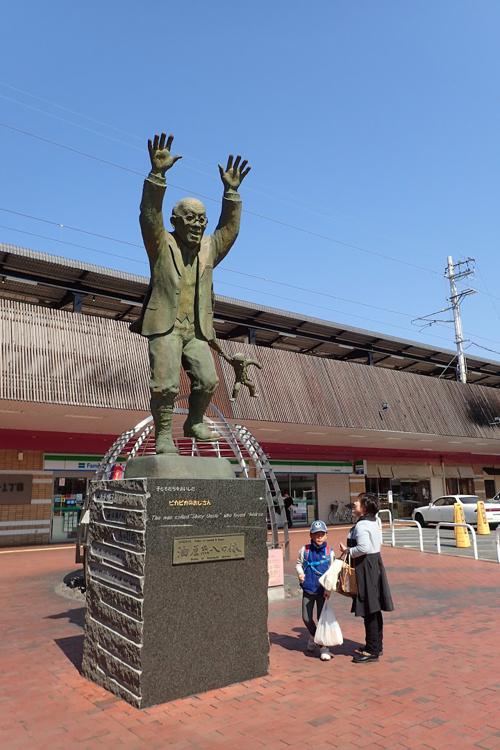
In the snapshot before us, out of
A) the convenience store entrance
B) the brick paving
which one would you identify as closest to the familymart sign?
the convenience store entrance

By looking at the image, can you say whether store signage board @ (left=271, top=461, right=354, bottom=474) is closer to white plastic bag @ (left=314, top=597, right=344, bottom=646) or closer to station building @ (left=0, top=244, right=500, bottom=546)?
station building @ (left=0, top=244, right=500, bottom=546)

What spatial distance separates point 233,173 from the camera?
5.55m

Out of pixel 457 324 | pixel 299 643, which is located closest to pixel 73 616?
pixel 299 643

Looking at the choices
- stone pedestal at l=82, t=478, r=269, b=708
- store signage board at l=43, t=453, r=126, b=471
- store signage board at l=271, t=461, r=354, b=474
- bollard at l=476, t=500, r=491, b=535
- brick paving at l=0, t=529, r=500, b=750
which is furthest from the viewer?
store signage board at l=271, t=461, r=354, b=474

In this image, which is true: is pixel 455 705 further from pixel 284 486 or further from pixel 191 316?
pixel 284 486

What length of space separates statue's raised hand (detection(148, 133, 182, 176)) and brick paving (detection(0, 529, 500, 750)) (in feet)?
14.0

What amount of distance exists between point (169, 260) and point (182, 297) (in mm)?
365

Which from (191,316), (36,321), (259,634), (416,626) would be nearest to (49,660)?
(259,634)

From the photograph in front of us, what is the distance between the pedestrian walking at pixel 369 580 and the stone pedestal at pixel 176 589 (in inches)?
36.2

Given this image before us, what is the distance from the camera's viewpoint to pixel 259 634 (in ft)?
15.8

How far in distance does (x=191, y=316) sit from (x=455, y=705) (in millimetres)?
3876

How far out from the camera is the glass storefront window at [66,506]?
719 inches

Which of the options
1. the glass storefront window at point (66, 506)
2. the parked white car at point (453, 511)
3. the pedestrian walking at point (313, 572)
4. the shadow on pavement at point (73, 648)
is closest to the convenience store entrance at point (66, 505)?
the glass storefront window at point (66, 506)

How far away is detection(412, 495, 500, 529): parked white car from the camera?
21.0m
